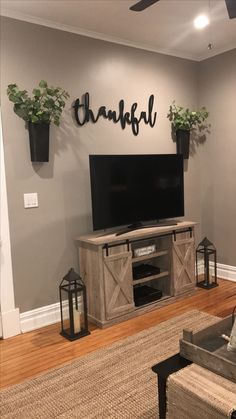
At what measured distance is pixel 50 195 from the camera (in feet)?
10.4

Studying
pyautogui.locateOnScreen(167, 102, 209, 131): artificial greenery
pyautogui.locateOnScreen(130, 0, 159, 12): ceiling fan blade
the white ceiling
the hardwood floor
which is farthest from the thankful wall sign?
the hardwood floor

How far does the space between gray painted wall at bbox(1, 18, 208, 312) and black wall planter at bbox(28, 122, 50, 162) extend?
0.08 metres

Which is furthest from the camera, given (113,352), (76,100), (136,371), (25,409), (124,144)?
(124,144)

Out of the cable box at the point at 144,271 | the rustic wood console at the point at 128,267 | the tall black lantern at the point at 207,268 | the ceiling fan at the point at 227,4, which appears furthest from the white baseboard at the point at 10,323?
the ceiling fan at the point at 227,4

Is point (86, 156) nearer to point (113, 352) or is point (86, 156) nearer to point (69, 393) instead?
point (113, 352)

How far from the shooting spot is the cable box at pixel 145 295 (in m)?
3.38

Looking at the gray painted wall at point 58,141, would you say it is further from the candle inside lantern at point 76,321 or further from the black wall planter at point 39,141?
the candle inside lantern at point 76,321

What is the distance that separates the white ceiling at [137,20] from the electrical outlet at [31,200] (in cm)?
149

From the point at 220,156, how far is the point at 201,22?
5.18 ft

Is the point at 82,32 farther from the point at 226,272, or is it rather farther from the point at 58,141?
the point at 226,272

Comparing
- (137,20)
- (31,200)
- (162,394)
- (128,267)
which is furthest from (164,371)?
(137,20)

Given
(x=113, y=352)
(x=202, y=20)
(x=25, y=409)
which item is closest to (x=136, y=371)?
(x=113, y=352)

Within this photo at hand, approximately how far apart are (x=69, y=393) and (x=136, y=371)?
480 millimetres

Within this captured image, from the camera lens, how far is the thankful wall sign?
130 inches
